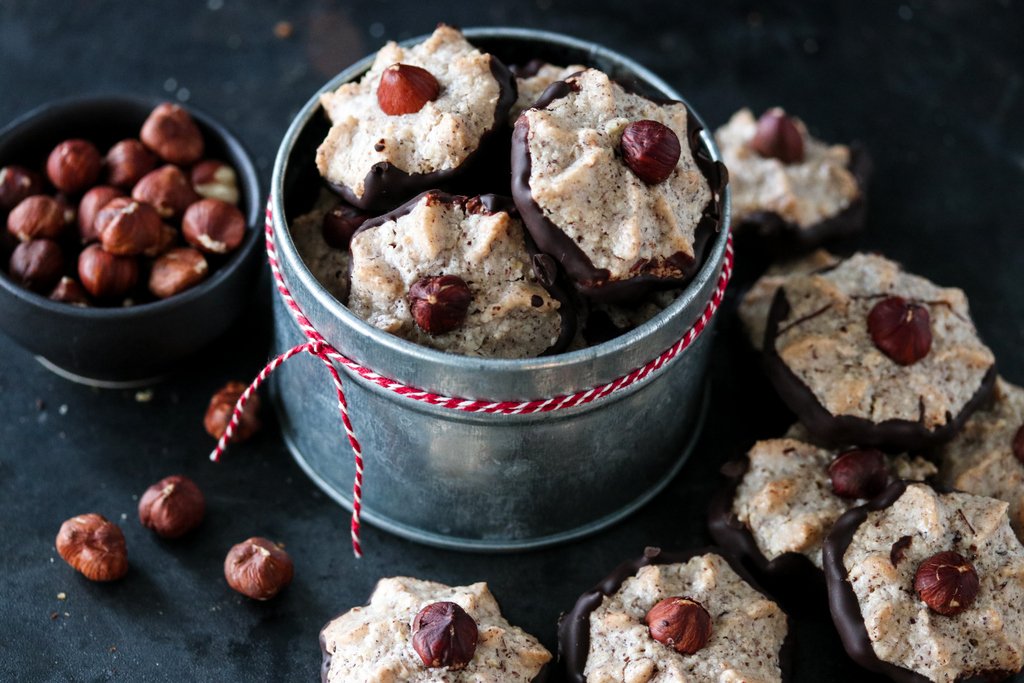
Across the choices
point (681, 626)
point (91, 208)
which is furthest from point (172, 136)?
point (681, 626)

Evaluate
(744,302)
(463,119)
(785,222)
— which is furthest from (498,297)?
(785,222)

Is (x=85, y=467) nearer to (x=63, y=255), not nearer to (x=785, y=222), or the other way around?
(x=63, y=255)

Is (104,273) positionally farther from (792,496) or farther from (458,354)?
(792,496)

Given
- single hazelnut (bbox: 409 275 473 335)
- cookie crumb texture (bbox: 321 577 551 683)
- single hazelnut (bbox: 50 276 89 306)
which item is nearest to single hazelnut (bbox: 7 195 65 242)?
single hazelnut (bbox: 50 276 89 306)

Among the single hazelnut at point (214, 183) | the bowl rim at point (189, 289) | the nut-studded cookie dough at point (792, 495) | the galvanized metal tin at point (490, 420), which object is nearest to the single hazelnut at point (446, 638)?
the galvanized metal tin at point (490, 420)

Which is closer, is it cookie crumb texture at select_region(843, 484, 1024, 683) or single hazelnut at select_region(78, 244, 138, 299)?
cookie crumb texture at select_region(843, 484, 1024, 683)

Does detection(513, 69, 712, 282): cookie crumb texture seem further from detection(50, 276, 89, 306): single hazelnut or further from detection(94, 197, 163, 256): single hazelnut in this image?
detection(50, 276, 89, 306): single hazelnut
